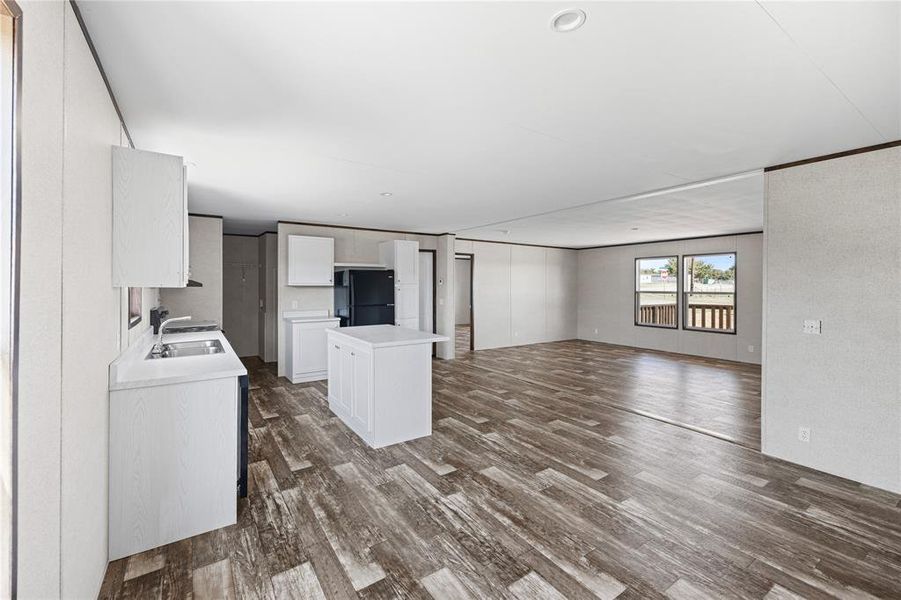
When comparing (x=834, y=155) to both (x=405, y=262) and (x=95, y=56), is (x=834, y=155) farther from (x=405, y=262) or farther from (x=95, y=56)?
(x=405, y=262)

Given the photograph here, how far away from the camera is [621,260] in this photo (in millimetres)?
9508

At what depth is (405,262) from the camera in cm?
684

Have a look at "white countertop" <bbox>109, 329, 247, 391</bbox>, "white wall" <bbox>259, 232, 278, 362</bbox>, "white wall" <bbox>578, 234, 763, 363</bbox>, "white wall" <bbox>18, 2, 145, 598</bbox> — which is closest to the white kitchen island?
"white countertop" <bbox>109, 329, 247, 391</bbox>

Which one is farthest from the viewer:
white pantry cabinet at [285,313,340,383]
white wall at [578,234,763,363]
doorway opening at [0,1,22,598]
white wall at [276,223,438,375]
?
white wall at [578,234,763,363]

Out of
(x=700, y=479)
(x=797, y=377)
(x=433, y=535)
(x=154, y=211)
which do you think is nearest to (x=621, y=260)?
(x=797, y=377)

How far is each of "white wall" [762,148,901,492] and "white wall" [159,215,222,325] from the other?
21.0ft

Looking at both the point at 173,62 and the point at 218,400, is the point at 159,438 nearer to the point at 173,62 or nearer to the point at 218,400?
the point at 218,400

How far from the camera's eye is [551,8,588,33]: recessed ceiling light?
1491 mm

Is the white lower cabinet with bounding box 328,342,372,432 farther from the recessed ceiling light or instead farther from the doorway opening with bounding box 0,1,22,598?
the recessed ceiling light

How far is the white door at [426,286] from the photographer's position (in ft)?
25.7

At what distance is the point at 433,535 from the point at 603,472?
4.92 feet

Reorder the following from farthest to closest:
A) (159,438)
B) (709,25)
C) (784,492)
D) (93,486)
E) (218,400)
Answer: (784,492) < (218,400) < (159,438) < (93,486) < (709,25)

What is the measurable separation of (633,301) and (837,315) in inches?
253

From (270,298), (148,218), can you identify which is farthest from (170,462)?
(270,298)
